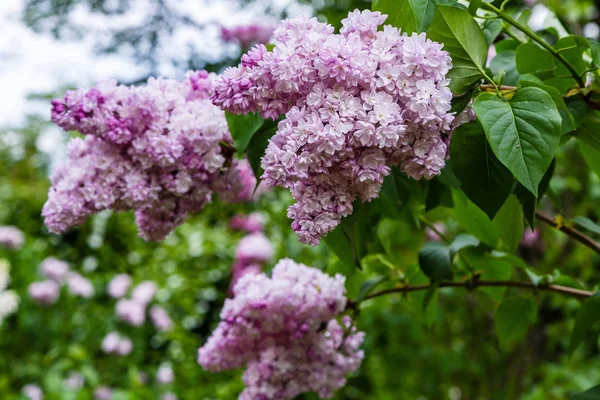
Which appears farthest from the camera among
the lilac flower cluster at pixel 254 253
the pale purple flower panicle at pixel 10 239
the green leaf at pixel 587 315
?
the pale purple flower panicle at pixel 10 239

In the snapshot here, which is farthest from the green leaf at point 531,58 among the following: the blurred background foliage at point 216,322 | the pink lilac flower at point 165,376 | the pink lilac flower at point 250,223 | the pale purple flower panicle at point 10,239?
the pale purple flower panicle at point 10,239

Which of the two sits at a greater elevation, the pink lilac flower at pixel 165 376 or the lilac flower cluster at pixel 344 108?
the lilac flower cluster at pixel 344 108

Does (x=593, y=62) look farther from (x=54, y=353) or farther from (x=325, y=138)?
(x=54, y=353)

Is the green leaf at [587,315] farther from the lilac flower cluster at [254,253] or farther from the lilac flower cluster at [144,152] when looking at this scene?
the lilac flower cluster at [254,253]

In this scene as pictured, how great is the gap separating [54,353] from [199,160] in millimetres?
2193

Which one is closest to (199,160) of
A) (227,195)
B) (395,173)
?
(227,195)

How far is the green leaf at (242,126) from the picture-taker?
0.74m

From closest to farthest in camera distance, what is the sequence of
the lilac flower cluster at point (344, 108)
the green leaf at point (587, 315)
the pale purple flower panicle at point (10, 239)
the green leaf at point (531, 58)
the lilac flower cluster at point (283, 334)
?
the lilac flower cluster at point (344, 108) < the green leaf at point (531, 58) < the green leaf at point (587, 315) < the lilac flower cluster at point (283, 334) < the pale purple flower panicle at point (10, 239)

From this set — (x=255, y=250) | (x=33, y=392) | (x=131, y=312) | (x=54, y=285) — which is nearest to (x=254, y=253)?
(x=255, y=250)

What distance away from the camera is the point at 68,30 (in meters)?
2.65

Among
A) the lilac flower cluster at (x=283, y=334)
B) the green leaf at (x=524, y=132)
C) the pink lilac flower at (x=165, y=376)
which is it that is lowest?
the pink lilac flower at (x=165, y=376)

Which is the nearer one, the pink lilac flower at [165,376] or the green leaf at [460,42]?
the green leaf at [460,42]

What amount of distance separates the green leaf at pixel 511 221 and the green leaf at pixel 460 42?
0.77ft

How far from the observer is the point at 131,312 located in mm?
2768
